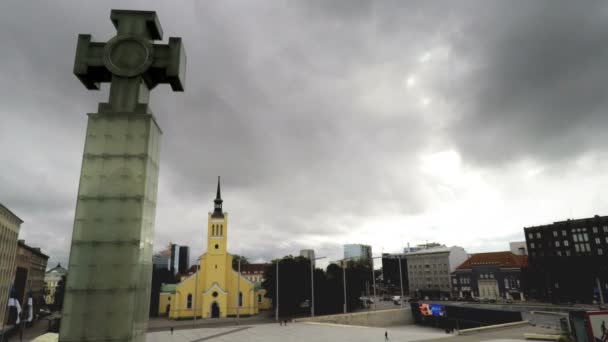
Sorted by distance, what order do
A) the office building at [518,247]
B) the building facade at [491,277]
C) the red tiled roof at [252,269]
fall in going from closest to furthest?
the building facade at [491,277], the office building at [518,247], the red tiled roof at [252,269]

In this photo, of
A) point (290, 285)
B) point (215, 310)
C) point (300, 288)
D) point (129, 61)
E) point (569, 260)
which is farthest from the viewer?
point (569, 260)

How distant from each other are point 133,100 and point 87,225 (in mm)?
4548

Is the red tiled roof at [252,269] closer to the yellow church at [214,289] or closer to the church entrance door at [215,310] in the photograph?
the yellow church at [214,289]

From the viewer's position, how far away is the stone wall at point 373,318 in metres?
58.7

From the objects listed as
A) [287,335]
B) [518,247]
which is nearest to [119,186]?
[287,335]

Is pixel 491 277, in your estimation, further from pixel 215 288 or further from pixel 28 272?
pixel 28 272

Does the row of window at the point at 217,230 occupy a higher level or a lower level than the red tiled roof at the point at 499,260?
higher

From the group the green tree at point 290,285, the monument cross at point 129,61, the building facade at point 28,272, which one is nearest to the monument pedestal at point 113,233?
the monument cross at point 129,61

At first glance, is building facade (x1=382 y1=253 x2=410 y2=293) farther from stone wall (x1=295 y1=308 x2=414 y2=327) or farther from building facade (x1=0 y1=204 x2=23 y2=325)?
building facade (x1=0 y1=204 x2=23 y2=325)

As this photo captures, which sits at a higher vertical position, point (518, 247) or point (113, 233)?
point (518, 247)

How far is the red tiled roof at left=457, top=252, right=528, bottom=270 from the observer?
99.7 metres

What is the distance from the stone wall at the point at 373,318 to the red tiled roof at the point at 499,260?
143ft

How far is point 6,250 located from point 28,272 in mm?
24762

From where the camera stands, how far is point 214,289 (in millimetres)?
70375
